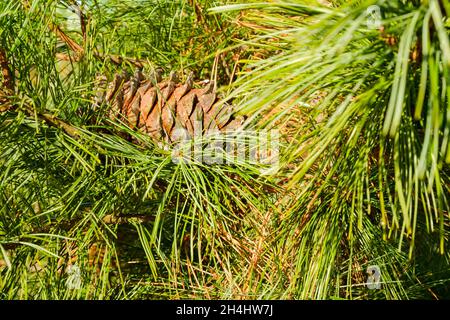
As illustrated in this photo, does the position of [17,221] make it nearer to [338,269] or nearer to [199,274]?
[199,274]

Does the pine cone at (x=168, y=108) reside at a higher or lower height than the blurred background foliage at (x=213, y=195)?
higher

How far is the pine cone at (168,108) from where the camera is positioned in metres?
0.67

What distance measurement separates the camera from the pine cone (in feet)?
2.20

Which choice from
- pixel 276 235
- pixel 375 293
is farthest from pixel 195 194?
pixel 375 293

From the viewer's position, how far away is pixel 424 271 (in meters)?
0.72

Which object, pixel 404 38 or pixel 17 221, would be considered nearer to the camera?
pixel 404 38

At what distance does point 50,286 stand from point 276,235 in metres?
0.23

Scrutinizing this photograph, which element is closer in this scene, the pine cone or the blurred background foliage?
the blurred background foliage

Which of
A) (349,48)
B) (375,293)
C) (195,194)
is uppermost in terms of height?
(349,48)

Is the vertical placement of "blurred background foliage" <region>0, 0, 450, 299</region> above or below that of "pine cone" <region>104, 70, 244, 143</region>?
below

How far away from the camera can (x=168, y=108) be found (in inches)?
26.5

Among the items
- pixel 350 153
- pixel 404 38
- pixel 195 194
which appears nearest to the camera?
pixel 404 38

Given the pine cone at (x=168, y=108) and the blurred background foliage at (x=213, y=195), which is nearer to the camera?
the blurred background foliage at (x=213, y=195)

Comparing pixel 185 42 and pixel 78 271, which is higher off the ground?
pixel 185 42
